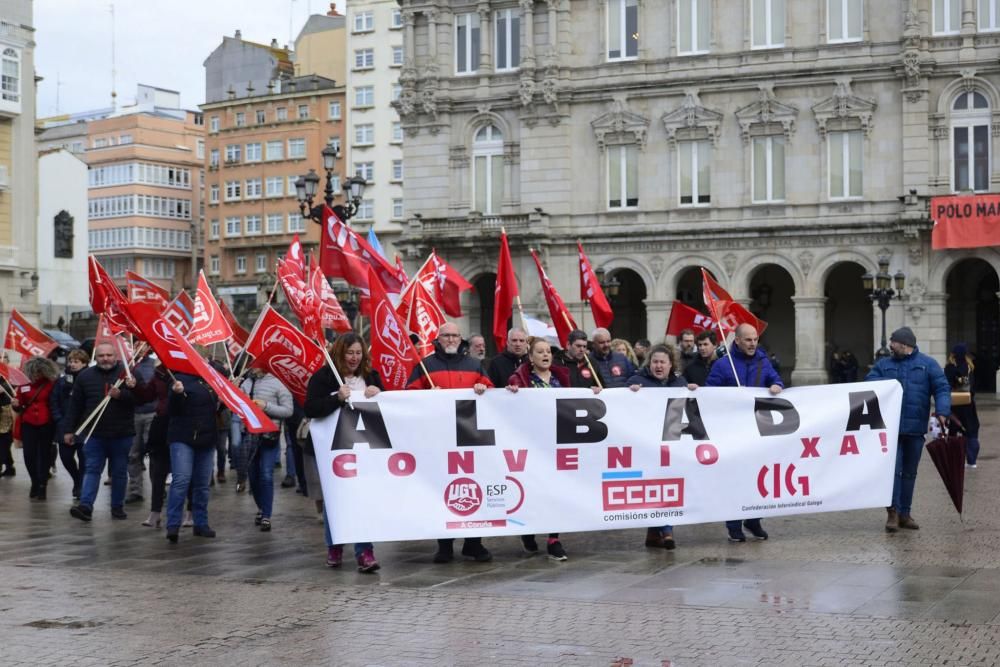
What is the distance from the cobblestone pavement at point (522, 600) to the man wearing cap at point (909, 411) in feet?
1.28

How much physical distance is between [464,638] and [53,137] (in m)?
113

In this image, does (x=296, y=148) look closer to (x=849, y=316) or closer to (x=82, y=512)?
(x=849, y=316)

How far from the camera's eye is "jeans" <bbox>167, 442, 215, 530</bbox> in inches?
560

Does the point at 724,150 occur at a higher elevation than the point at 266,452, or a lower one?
higher

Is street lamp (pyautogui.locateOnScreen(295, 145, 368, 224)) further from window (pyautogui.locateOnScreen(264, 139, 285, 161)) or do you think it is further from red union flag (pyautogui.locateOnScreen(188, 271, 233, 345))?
window (pyautogui.locateOnScreen(264, 139, 285, 161))

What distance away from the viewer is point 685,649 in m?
8.88

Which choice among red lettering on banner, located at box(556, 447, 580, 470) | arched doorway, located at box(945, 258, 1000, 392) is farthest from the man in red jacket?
arched doorway, located at box(945, 258, 1000, 392)

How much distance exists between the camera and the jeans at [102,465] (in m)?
16.4

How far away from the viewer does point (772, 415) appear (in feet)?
45.1

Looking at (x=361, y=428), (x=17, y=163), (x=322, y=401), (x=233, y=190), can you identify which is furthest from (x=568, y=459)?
(x=233, y=190)

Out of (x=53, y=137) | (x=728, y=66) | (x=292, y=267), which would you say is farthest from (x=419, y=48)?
(x=53, y=137)

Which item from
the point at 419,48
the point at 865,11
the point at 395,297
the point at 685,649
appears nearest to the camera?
the point at 685,649

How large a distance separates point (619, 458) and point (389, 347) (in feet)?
7.89

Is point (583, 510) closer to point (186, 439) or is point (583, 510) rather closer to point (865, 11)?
point (186, 439)
